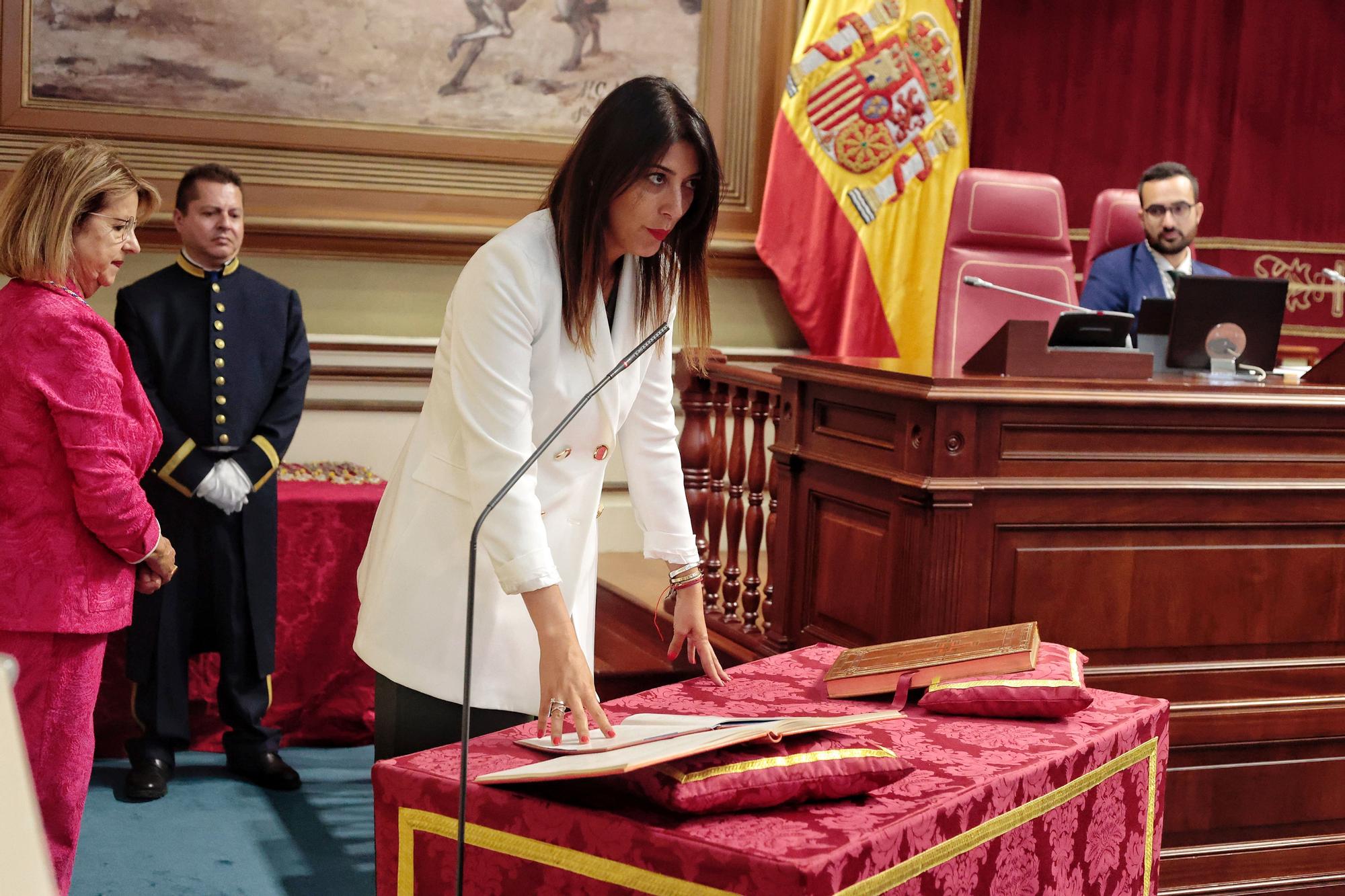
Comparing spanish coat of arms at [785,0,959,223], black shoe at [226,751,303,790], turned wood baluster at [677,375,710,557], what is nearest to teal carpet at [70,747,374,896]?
black shoe at [226,751,303,790]

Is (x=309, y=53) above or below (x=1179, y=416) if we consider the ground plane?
above

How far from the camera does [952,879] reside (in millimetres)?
1465

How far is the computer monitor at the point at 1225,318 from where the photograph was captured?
3.14 metres

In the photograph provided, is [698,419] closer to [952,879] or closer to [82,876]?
[82,876]

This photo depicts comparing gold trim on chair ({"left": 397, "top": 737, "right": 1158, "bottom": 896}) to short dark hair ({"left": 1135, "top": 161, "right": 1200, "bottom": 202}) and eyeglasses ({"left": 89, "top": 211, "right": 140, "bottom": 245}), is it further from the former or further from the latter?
short dark hair ({"left": 1135, "top": 161, "right": 1200, "bottom": 202})

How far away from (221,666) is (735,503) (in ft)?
4.51

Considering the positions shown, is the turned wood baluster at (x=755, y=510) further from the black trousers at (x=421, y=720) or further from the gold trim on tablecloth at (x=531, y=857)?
the gold trim on tablecloth at (x=531, y=857)

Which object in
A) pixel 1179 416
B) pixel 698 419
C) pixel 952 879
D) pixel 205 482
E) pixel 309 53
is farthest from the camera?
pixel 309 53

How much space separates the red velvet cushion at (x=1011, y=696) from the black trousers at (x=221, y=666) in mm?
1997

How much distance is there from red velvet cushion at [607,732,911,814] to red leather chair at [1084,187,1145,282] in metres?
3.59

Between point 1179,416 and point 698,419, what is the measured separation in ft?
4.81

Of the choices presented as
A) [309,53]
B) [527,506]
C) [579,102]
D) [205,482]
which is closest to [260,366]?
[205,482]

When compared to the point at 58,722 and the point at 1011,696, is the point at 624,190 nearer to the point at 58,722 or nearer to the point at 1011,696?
the point at 1011,696

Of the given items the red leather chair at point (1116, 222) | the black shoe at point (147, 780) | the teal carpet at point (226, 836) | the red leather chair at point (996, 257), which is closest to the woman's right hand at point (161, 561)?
the teal carpet at point (226, 836)
